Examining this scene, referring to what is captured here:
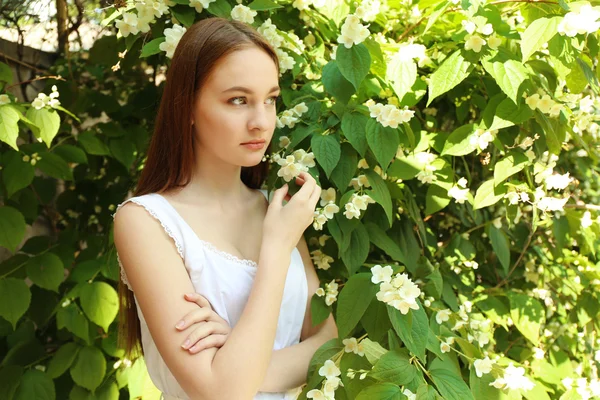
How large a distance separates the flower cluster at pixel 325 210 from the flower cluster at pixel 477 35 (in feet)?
1.48

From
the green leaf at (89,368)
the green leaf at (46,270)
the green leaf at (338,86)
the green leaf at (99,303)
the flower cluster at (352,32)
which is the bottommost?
the green leaf at (89,368)

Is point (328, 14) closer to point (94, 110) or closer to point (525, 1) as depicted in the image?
point (525, 1)

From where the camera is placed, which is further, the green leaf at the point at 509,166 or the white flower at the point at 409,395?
the green leaf at the point at 509,166

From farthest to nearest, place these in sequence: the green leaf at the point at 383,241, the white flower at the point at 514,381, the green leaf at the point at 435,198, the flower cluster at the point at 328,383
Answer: the green leaf at the point at 435,198, the green leaf at the point at 383,241, the white flower at the point at 514,381, the flower cluster at the point at 328,383

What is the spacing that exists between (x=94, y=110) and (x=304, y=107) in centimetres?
95

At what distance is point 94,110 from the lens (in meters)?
2.16

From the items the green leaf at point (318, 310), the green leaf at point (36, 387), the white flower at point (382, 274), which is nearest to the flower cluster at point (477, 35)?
the white flower at point (382, 274)

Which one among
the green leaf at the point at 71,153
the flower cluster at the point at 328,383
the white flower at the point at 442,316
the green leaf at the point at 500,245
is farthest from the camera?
the green leaf at the point at 71,153

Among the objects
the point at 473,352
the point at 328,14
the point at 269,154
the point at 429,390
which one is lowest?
the point at 473,352

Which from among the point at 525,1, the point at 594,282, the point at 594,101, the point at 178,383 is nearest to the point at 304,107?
the point at 525,1

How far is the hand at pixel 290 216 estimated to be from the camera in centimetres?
128

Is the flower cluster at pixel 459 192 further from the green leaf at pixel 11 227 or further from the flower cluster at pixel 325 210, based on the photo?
the green leaf at pixel 11 227

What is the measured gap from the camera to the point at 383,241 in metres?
1.56

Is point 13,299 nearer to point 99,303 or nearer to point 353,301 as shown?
point 99,303
